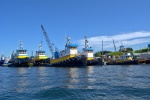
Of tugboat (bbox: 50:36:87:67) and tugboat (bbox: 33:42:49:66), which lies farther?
tugboat (bbox: 33:42:49:66)

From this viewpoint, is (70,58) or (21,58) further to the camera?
(21,58)

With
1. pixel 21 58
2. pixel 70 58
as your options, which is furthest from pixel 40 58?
pixel 70 58

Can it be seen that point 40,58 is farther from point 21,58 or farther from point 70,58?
point 70,58

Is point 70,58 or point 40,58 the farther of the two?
point 40,58

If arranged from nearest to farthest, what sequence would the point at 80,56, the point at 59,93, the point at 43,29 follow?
1. the point at 59,93
2. the point at 80,56
3. the point at 43,29

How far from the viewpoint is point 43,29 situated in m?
143

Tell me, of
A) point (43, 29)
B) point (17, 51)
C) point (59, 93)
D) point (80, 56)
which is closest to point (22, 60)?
point (17, 51)

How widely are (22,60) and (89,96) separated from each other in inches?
3995

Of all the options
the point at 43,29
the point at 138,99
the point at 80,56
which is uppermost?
the point at 43,29

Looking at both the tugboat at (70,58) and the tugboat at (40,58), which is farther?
the tugboat at (40,58)

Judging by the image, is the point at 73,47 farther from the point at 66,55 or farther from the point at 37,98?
the point at 37,98

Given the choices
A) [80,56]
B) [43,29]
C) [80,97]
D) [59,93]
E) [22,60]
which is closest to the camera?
[80,97]

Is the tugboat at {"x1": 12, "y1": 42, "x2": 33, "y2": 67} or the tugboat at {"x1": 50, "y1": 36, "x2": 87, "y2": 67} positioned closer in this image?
the tugboat at {"x1": 50, "y1": 36, "x2": 87, "y2": 67}

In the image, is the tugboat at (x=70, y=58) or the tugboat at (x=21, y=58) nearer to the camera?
the tugboat at (x=70, y=58)
